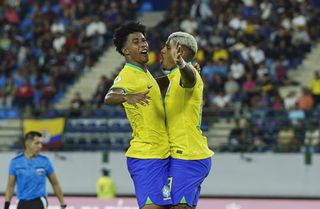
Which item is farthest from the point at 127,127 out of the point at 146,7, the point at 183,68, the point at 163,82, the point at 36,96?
the point at 183,68

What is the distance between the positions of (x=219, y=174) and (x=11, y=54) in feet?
31.9

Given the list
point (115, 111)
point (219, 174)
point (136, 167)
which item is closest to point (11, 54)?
point (115, 111)

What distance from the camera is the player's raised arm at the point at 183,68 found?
17.7 ft

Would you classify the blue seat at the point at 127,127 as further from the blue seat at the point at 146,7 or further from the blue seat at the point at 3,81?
the blue seat at the point at 146,7

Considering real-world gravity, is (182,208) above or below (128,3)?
below

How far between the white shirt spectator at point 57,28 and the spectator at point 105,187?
8.37 metres

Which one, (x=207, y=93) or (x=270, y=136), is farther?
(x=207, y=93)

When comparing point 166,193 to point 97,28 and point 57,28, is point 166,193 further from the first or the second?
point 57,28

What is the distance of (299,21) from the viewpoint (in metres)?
18.1

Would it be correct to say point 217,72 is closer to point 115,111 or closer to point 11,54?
point 115,111

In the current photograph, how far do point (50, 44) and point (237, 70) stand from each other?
24.4ft

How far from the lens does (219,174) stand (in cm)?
1507

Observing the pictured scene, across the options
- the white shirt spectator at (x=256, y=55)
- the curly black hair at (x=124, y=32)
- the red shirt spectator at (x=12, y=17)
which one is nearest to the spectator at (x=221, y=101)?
the white shirt spectator at (x=256, y=55)

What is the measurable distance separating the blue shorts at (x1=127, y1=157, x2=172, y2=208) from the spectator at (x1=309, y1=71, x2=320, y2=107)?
10.6 meters
